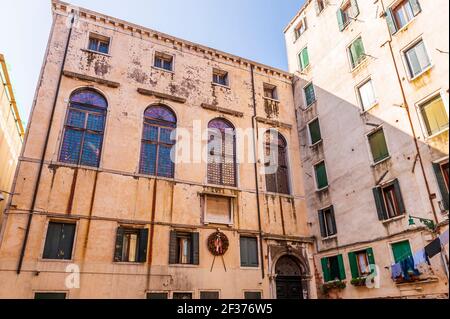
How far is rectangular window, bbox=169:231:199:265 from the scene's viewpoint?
12955mm

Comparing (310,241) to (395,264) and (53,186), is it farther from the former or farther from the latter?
(53,186)

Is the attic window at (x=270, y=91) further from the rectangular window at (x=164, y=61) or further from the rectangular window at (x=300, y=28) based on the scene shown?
the rectangular window at (x=164, y=61)

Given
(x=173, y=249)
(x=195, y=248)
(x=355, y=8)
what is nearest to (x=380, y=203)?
(x=195, y=248)

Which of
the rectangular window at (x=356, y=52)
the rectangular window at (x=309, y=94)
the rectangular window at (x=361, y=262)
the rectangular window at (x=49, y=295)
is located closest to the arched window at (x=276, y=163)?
the rectangular window at (x=309, y=94)

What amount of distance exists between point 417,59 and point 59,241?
48.3 feet

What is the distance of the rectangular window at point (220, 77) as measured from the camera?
1788 cm

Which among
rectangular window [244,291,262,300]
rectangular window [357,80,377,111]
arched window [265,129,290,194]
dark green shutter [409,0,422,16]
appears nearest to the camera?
dark green shutter [409,0,422,16]

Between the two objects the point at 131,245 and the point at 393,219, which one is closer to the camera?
the point at 393,219

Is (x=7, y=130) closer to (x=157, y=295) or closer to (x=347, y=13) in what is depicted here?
(x=157, y=295)

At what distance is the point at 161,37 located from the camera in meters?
16.7

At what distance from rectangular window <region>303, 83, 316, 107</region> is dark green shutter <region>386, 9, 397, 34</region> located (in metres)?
4.93

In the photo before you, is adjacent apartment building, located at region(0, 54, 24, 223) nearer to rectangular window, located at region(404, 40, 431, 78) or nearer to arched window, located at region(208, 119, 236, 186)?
arched window, located at region(208, 119, 236, 186)

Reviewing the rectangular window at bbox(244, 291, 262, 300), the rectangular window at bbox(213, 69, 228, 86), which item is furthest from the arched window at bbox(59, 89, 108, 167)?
the rectangular window at bbox(244, 291, 262, 300)
